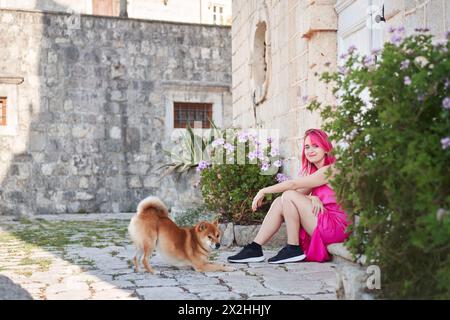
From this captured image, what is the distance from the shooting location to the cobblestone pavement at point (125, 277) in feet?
11.3

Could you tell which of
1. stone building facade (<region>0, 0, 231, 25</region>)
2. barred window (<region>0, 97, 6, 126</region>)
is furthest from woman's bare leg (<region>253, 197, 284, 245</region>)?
stone building facade (<region>0, 0, 231, 25</region>)

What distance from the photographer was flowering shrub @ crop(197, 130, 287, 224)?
6043 mm

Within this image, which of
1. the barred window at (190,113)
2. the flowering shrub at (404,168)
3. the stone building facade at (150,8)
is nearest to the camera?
the flowering shrub at (404,168)

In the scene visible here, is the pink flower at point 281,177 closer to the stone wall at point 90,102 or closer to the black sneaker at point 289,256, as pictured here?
the black sneaker at point 289,256

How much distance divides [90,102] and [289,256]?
8036 mm

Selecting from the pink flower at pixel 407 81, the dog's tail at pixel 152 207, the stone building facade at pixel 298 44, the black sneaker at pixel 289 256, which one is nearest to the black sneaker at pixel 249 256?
the black sneaker at pixel 289 256

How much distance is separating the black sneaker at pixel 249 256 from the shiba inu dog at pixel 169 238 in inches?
15.8

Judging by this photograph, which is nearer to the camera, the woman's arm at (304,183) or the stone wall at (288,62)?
the woman's arm at (304,183)

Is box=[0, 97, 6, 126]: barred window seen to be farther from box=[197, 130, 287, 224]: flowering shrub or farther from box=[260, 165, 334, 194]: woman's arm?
box=[260, 165, 334, 194]: woman's arm

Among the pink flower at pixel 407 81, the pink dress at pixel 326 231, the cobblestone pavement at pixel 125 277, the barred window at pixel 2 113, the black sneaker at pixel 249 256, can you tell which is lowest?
the cobblestone pavement at pixel 125 277

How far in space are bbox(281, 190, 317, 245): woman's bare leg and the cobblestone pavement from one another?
0.26 m

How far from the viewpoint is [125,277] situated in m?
4.11
